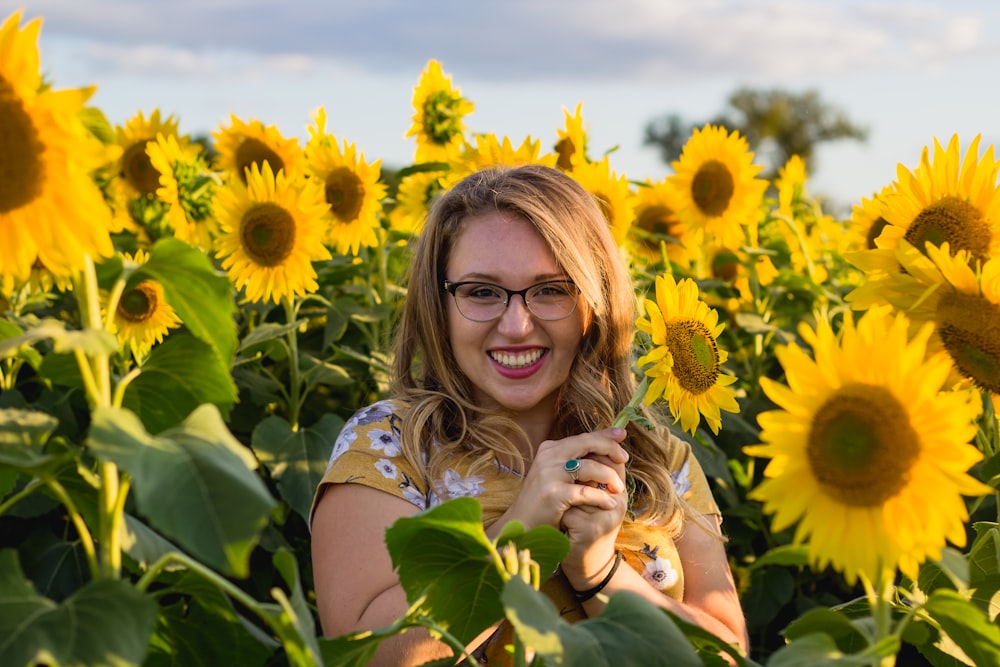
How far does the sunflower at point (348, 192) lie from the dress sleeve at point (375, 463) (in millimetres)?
1410

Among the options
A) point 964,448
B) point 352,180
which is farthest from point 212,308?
point 352,180

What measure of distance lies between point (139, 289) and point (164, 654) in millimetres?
1773

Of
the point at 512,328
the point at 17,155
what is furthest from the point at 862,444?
the point at 512,328

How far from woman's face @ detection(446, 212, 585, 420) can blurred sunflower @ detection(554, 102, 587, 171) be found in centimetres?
159

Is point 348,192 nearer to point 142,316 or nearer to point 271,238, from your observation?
point 271,238

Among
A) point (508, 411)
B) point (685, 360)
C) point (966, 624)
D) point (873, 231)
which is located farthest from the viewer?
point (873, 231)

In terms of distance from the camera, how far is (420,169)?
3.69m

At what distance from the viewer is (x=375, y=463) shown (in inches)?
92.8

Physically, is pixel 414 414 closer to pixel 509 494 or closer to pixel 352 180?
pixel 509 494

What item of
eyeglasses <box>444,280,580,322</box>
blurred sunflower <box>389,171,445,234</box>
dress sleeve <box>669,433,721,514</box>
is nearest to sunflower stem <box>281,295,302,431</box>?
blurred sunflower <box>389,171,445,234</box>

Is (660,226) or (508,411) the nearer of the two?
(508,411)

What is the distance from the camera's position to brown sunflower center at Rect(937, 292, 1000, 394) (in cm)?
150

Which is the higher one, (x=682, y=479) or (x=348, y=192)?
(x=348, y=192)

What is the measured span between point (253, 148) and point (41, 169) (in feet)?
9.40
